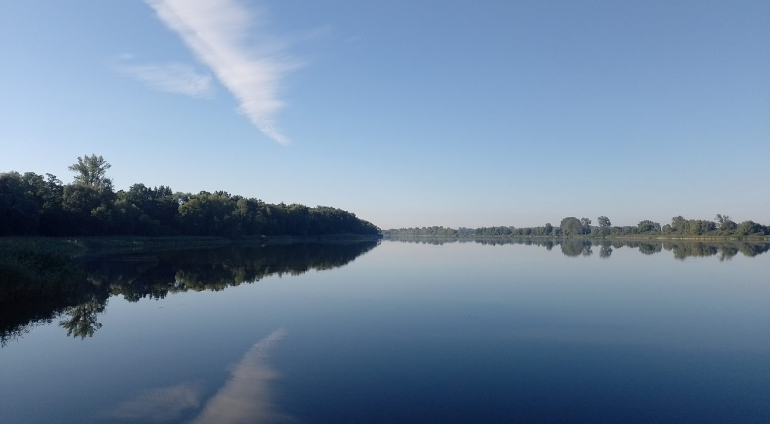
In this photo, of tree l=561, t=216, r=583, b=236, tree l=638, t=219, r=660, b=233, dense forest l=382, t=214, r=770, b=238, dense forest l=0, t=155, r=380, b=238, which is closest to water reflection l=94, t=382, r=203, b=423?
dense forest l=0, t=155, r=380, b=238

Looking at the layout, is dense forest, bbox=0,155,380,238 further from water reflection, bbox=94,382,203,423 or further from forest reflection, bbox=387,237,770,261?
forest reflection, bbox=387,237,770,261

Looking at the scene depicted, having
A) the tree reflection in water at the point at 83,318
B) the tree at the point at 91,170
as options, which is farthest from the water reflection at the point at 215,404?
the tree at the point at 91,170

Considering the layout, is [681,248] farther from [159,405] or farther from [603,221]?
[603,221]

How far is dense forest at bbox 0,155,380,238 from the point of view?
137ft

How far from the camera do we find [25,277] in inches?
590

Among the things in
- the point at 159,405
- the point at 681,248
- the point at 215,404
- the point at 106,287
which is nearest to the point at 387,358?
the point at 215,404

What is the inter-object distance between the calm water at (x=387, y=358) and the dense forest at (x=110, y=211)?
107ft

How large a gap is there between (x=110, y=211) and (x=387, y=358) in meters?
52.8

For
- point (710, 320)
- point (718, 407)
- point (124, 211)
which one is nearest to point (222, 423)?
point (718, 407)

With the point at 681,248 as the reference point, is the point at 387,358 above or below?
below

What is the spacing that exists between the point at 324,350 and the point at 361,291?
9278 millimetres

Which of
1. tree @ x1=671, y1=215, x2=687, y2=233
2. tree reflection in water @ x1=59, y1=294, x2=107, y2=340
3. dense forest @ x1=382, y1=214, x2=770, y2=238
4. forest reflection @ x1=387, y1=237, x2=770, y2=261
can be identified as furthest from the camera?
tree @ x1=671, y1=215, x2=687, y2=233

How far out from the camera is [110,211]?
51469mm

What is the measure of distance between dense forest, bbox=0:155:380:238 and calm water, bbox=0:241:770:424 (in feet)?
107
